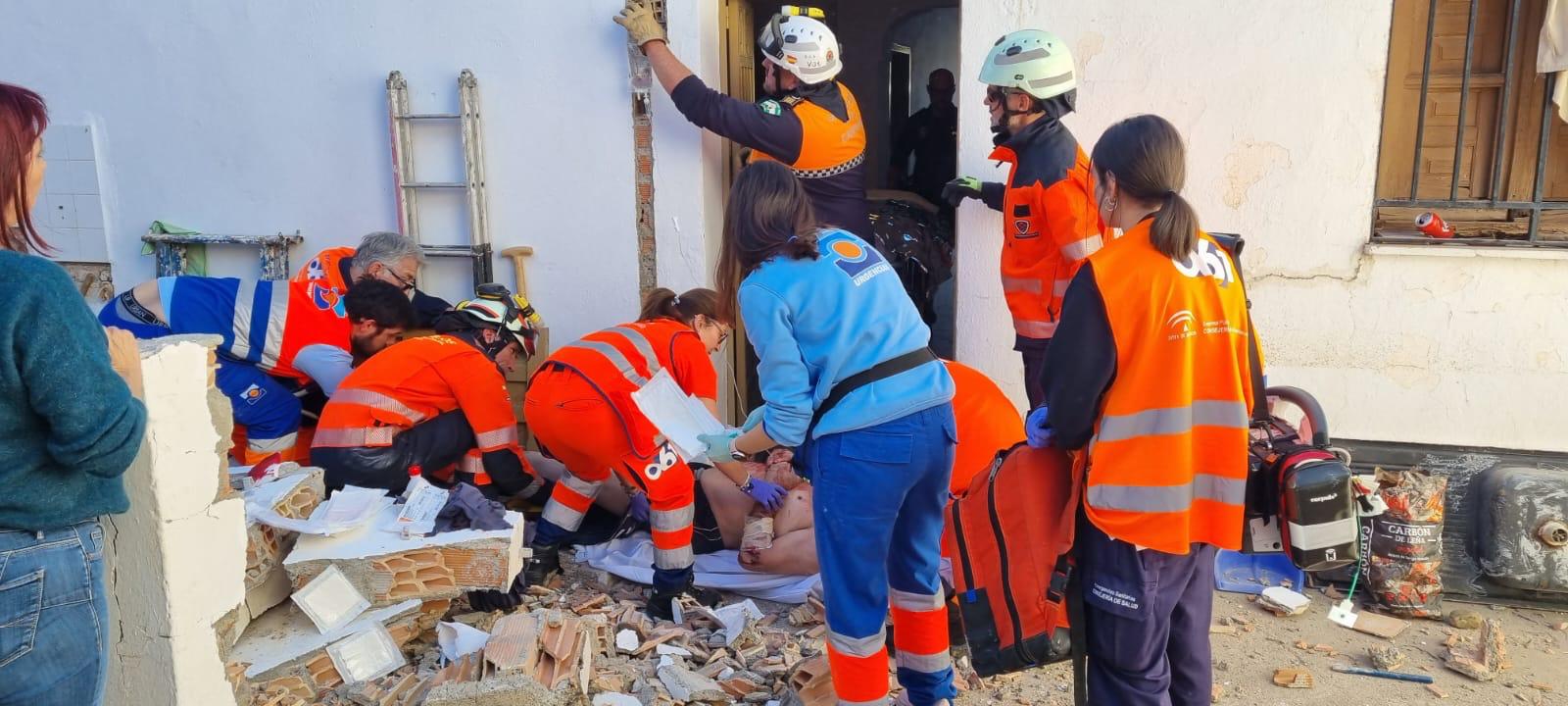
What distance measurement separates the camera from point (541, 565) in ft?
15.2

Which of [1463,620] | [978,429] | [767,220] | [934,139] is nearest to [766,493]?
[978,429]

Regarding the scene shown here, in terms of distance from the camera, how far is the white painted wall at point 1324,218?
15.5ft

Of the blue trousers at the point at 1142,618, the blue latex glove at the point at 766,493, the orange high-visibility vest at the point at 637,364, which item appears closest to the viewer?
the blue trousers at the point at 1142,618

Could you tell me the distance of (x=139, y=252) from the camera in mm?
6191

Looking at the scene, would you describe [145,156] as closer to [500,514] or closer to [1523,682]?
[500,514]

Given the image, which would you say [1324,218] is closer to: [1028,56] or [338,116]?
[1028,56]

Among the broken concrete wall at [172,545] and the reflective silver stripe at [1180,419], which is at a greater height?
the reflective silver stripe at [1180,419]

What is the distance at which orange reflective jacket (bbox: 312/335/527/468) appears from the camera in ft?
14.8

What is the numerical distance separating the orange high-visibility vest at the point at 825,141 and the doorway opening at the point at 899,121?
26.7 inches

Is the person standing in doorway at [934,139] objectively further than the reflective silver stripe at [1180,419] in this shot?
Yes

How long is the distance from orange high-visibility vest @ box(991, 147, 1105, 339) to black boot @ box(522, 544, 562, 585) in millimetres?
2316

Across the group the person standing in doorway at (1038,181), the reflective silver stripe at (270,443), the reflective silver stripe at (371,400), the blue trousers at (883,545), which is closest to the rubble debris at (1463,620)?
the person standing in doorway at (1038,181)

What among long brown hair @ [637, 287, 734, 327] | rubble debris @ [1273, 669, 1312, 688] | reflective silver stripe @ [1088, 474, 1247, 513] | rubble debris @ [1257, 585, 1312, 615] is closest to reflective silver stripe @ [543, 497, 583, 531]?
long brown hair @ [637, 287, 734, 327]

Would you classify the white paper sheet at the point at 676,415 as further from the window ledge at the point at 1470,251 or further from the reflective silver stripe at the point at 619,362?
the window ledge at the point at 1470,251
